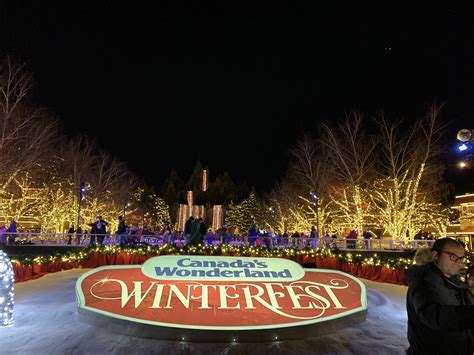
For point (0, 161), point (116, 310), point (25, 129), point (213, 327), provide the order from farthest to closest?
point (25, 129), point (0, 161), point (116, 310), point (213, 327)

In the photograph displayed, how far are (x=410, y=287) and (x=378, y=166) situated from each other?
30.8 metres

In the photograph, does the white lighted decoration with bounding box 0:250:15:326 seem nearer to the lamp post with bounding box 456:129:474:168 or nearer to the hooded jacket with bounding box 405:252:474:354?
the hooded jacket with bounding box 405:252:474:354

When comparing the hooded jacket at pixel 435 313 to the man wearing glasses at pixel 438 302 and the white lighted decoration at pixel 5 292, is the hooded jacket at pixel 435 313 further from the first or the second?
the white lighted decoration at pixel 5 292

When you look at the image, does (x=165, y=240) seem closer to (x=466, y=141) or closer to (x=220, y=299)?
(x=220, y=299)

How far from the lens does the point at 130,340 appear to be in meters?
6.09

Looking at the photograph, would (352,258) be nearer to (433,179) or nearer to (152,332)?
(152,332)

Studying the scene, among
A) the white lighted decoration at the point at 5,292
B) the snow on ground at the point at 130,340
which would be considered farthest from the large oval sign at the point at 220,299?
the white lighted decoration at the point at 5,292

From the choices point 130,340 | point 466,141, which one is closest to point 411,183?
point 466,141

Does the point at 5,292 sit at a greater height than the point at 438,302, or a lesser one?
lesser

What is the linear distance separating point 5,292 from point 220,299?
414 centimetres

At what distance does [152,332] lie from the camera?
609 centimetres

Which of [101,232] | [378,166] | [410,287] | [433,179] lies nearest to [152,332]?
[410,287]

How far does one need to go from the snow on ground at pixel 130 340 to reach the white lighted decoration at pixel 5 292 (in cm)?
21

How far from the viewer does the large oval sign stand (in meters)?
6.16
